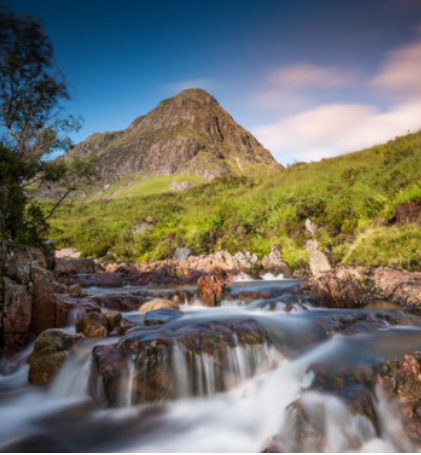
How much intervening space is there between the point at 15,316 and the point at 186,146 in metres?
114

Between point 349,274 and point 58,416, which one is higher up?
point 349,274

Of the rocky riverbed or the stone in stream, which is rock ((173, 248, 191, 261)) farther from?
the stone in stream

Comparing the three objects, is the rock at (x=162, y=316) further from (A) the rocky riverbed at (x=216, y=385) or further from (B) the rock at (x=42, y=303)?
(B) the rock at (x=42, y=303)

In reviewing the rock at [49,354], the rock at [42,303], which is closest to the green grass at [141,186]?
the rock at [42,303]

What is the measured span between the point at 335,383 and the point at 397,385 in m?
0.74

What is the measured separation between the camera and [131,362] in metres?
4.53

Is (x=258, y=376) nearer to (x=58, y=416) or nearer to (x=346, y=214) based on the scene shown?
(x=58, y=416)

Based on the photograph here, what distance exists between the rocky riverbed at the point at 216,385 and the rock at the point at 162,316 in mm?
79

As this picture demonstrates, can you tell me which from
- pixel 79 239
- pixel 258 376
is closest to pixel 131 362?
pixel 258 376

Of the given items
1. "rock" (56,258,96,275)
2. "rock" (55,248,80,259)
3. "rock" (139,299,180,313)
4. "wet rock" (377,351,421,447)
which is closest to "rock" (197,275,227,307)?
"rock" (139,299,180,313)

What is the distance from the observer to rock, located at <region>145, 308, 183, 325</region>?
6609mm

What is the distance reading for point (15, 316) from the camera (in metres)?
6.27

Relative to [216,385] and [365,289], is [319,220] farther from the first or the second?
[216,385]

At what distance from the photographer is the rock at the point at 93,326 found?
6016 mm
